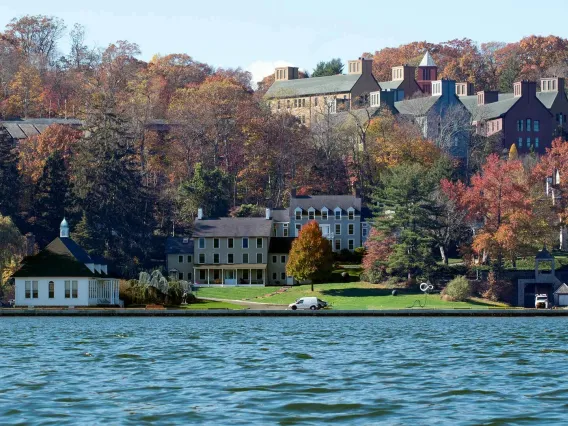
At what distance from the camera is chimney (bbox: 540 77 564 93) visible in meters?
179

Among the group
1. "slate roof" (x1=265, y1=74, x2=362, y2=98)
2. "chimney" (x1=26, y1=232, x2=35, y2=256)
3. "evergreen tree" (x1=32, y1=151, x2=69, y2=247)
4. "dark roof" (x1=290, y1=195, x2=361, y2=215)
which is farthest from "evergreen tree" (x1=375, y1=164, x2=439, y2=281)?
"slate roof" (x1=265, y1=74, x2=362, y2=98)

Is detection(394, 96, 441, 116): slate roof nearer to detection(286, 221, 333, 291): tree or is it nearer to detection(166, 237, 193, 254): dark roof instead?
detection(166, 237, 193, 254): dark roof

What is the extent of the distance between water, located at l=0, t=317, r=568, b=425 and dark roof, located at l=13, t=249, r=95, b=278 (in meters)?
28.0

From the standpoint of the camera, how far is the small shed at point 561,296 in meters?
107

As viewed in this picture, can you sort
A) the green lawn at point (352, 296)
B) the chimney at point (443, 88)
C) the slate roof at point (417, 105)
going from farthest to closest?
the chimney at point (443, 88)
the slate roof at point (417, 105)
the green lawn at point (352, 296)

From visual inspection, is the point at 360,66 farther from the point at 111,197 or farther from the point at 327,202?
the point at 111,197

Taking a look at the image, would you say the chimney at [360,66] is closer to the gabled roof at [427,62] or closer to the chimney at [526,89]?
the gabled roof at [427,62]

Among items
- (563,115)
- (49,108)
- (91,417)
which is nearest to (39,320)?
(91,417)

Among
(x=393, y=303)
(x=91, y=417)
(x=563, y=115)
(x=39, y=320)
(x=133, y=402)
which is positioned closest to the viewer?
(x=91, y=417)

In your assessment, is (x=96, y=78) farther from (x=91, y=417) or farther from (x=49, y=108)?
(x=91, y=417)

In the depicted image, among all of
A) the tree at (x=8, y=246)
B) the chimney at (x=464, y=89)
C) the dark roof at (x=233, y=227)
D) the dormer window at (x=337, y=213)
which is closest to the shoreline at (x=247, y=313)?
the tree at (x=8, y=246)

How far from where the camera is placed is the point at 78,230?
116 metres

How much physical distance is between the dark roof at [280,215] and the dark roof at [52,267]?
118ft

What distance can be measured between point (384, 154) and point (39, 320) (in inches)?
2633
